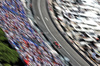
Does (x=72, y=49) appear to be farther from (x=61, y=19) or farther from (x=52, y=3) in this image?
(x=52, y=3)

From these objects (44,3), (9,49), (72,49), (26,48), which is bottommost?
(9,49)

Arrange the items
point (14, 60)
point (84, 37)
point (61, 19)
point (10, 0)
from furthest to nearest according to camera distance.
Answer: point (61, 19)
point (84, 37)
point (10, 0)
point (14, 60)

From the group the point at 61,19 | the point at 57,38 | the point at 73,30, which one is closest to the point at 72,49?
the point at 57,38

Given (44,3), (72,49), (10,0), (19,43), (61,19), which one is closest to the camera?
(19,43)

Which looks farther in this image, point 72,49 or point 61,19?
point 61,19

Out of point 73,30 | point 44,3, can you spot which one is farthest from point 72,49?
point 44,3

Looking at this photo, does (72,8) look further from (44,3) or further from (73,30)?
(73,30)

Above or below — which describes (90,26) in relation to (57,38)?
above
